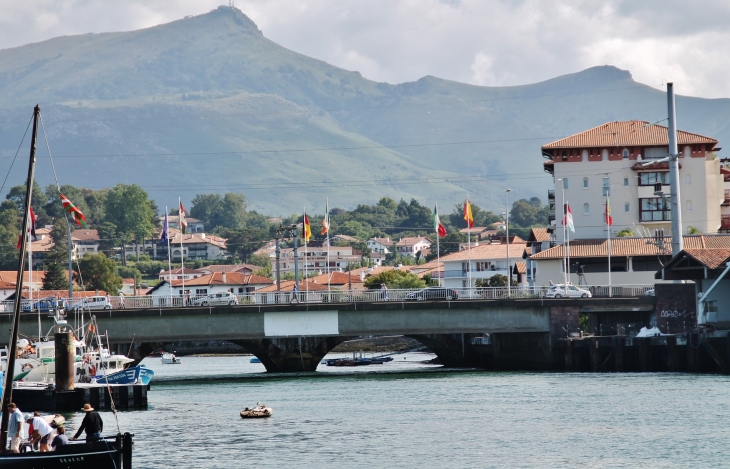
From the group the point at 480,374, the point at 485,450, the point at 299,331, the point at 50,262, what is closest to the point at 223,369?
the point at 299,331

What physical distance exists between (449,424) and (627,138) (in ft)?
279

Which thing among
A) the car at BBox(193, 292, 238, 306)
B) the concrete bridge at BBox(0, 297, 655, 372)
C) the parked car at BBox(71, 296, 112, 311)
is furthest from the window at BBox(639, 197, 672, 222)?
the parked car at BBox(71, 296, 112, 311)

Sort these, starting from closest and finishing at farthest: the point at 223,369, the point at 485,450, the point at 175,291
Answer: the point at 485,450 → the point at 223,369 → the point at 175,291

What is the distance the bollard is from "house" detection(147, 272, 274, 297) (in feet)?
337

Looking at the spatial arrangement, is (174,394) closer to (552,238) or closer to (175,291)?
(552,238)

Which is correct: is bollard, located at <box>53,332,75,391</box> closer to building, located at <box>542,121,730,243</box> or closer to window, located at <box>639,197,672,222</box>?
building, located at <box>542,121,730,243</box>

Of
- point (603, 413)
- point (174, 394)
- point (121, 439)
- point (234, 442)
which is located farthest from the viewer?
point (174, 394)

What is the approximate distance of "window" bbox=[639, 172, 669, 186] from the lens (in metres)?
135

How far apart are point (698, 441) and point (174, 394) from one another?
40.4 meters

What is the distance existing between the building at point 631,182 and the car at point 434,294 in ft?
123

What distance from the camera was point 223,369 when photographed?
409 feet

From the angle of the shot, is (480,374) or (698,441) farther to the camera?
(480,374)

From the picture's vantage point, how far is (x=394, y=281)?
16262 cm

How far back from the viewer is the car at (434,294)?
3856 inches
